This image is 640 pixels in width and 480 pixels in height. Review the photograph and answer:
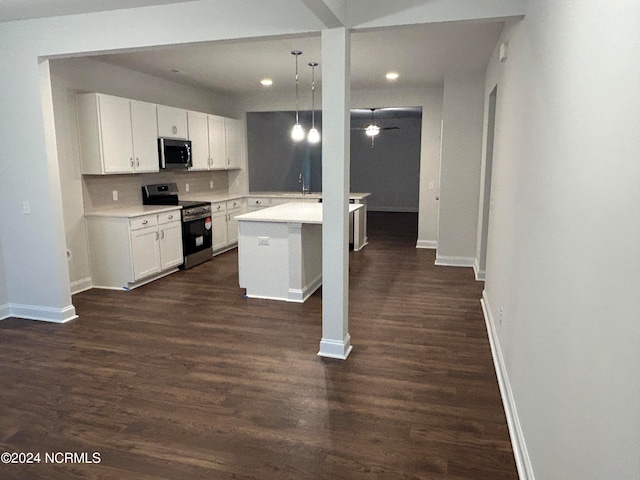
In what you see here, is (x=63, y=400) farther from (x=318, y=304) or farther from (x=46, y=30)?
(x=46, y=30)

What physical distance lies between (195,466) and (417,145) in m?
11.3

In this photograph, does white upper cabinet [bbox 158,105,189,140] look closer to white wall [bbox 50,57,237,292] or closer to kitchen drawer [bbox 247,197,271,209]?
white wall [bbox 50,57,237,292]

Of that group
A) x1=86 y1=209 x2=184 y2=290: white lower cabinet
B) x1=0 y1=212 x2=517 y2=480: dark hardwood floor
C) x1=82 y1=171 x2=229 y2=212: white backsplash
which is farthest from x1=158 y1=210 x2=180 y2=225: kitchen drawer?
x1=0 y1=212 x2=517 y2=480: dark hardwood floor

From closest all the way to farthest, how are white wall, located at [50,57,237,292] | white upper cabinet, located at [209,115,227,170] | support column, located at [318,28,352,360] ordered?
support column, located at [318,28,352,360] < white wall, located at [50,57,237,292] < white upper cabinet, located at [209,115,227,170]

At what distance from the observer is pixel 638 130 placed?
1098 mm

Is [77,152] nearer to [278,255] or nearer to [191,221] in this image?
[191,221]

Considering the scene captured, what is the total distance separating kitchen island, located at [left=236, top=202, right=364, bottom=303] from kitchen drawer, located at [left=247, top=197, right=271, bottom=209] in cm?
281

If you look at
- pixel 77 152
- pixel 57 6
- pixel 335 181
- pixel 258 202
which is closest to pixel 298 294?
pixel 335 181

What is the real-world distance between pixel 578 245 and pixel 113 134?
16.4ft

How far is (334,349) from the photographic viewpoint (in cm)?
344

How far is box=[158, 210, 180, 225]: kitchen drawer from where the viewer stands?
18.5 ft

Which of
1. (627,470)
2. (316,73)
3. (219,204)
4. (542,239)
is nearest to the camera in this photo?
(627,470)

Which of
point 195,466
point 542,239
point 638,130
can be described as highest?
point 638,130

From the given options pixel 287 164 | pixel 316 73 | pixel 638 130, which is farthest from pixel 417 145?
pixel 638 130
